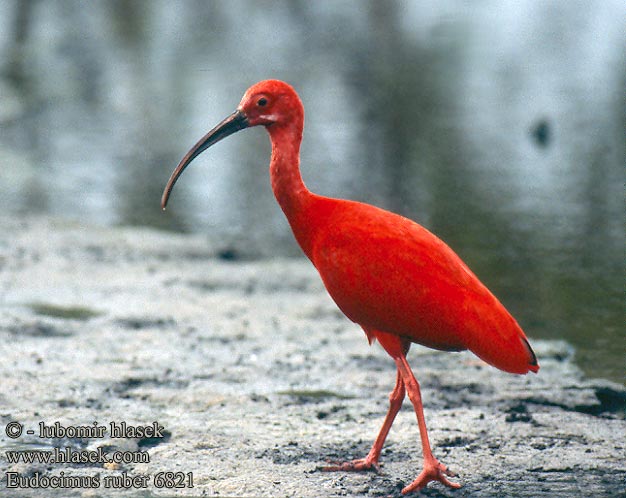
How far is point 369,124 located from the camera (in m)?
12.8

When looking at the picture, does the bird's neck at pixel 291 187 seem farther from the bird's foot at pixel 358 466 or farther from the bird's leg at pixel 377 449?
the bird's foot at pixel 358 466

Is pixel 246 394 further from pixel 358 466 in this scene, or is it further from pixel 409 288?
pixel 409 288

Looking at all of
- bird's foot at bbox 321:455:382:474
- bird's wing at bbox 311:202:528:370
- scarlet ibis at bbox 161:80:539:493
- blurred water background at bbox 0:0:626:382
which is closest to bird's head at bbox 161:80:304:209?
scarlet ibis at bbox 161:80:539:493

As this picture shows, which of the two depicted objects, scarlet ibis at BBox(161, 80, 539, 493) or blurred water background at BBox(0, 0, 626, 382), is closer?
scarlet ibis at BBox(161, 80, 539, 493)

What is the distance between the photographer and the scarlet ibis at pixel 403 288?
406 cm

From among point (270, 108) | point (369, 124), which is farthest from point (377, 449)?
point (369, 124)

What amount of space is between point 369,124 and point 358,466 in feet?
28.8

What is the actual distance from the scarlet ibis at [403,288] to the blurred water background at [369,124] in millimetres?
1913

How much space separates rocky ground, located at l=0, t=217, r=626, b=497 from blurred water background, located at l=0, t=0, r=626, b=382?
2.58 feet

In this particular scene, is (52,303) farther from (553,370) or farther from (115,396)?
(553,370)

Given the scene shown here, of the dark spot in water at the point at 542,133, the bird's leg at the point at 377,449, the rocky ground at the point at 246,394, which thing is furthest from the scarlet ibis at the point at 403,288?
the dark spot in water at the point at 542,133

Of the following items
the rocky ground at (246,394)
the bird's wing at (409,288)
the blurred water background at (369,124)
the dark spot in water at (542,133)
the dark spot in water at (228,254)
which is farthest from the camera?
the dark spot in water at (542,133)

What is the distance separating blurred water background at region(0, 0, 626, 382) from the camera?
27.1 ft

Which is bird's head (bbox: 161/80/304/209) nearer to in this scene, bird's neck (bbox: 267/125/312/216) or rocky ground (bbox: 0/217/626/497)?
bird's neck (bbox: 267/125/312/216)
